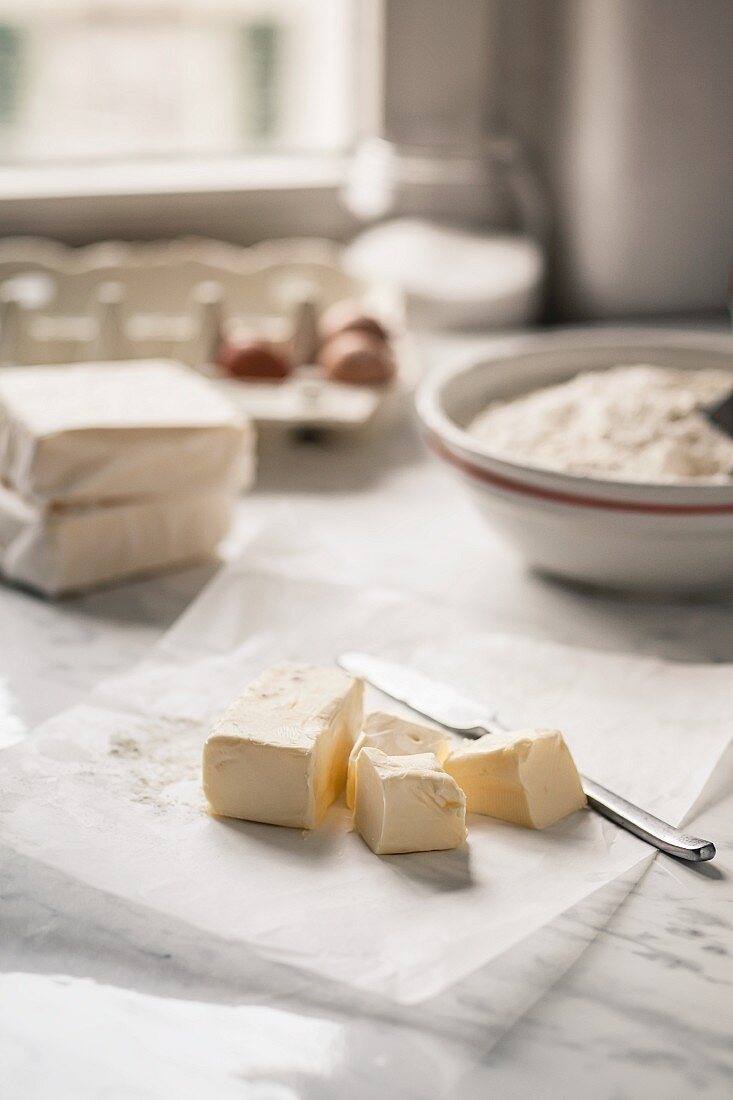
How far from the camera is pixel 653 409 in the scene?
813 mm

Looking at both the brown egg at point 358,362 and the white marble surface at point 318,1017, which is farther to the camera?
the brown egg at point 358,362

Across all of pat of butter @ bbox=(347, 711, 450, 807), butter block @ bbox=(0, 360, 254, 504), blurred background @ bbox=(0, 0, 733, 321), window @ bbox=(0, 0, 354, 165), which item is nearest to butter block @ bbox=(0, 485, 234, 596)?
butter block @ bbox=(0, 360, 254, 504)

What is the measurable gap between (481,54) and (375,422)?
23.8 inches

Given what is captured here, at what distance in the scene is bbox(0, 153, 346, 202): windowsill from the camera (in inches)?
54.6

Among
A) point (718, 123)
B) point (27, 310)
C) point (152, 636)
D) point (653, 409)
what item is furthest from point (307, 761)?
point (718, 123)

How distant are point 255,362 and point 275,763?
1.88 ft

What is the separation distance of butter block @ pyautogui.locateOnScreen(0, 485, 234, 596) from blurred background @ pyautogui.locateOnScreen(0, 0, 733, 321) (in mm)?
638

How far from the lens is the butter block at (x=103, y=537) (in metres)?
0.79

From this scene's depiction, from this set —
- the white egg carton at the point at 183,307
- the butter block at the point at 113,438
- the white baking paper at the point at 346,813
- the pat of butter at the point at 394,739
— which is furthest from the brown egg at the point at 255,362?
the pat of butter at the point at 394,739

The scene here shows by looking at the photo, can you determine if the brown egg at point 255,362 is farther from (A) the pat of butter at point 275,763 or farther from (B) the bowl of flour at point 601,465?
(A) the pat of butter at point 275,763

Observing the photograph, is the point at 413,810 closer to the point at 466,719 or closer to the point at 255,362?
the point at 466,719

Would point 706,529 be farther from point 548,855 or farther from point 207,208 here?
point 207,208

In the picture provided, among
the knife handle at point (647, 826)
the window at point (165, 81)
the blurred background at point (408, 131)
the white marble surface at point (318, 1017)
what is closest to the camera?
the white marble surface at point (318, 1017)

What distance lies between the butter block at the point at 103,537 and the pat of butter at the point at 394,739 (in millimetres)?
278
